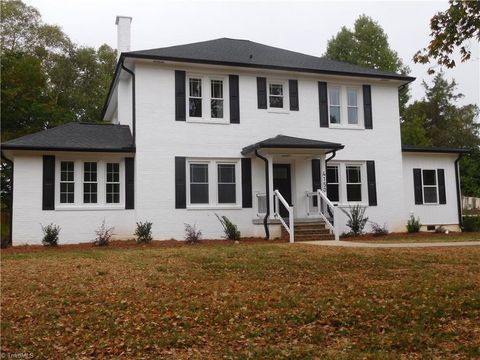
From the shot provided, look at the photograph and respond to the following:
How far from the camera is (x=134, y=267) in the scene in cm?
953

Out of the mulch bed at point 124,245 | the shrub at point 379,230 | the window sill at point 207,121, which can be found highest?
the window sill at point 207,121

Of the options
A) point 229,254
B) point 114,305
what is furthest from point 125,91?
point 114,305

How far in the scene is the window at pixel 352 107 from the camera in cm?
1906

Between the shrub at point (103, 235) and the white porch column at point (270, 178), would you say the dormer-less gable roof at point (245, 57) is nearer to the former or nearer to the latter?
the white porch column at point (270, 178)

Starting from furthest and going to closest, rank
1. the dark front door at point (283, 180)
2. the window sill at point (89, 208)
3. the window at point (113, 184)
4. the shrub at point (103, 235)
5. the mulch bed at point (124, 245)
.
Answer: the dark front door at point (283, 180) → the window at point (113, 184) → the window sill at point (89, 208) → the shrub at point (103, 235) → the mulch bed at point (124, 245)

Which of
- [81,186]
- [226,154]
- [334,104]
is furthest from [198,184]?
[334,104]

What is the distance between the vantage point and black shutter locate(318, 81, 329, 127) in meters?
18.5

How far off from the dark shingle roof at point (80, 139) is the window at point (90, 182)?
0.79 meters

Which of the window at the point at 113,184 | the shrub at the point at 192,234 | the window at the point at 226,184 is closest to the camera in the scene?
the shrub at the point at 192,234

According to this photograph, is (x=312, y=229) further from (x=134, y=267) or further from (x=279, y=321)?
(x=279, y=321)

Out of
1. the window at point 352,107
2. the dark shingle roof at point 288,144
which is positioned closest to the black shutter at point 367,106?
the window at point 352,107

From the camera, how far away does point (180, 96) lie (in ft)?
55.1

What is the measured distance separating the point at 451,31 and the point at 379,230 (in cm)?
1061

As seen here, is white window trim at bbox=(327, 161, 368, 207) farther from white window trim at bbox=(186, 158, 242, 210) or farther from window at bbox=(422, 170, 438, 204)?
white window trim at bbox=(186, 158, 242, 210)
